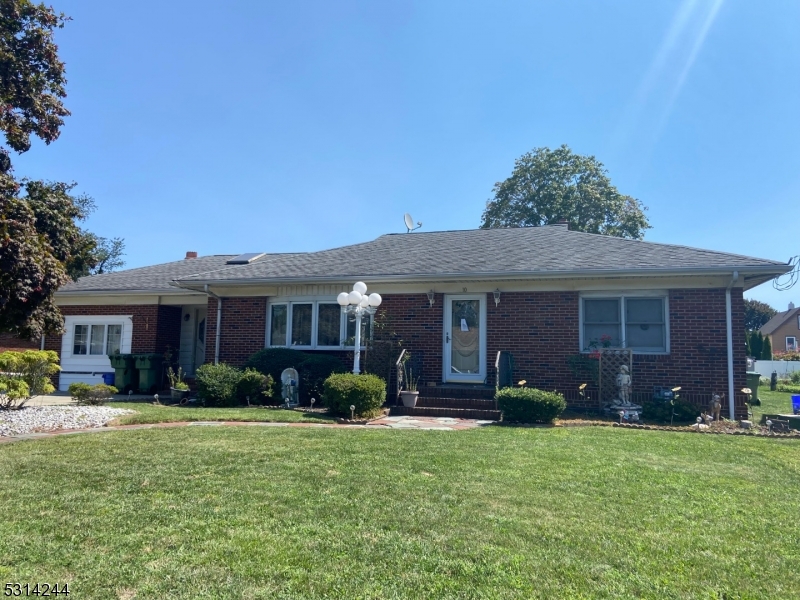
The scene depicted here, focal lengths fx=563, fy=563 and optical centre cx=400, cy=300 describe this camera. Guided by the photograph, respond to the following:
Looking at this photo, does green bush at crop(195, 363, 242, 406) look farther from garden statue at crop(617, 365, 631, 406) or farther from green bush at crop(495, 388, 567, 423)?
garden statue at crop(617, 365, 631, 406)

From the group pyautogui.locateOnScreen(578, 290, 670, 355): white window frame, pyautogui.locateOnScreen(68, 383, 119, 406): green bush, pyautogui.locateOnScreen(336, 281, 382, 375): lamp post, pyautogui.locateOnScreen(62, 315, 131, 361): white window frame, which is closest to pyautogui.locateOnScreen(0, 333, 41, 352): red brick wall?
pyautogui.locateOnScreen(62, 315, 131, 361): white window frame

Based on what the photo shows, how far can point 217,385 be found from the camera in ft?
37.8

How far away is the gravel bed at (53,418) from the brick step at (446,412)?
4.89m

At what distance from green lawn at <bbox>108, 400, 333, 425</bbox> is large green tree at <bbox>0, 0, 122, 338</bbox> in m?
2.20

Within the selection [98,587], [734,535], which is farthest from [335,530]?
[734,535]

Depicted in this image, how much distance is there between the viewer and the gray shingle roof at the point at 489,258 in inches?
430

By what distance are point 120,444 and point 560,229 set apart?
12.5 meters

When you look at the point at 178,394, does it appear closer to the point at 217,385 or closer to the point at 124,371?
the point at 217,385

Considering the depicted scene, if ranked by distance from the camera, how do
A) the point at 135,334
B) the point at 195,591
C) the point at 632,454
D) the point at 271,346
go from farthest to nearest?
the point at 135,334 → the point at 271,346 → the point at 632,454 → the point at 195,591

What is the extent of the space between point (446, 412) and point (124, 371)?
8908 millimetres

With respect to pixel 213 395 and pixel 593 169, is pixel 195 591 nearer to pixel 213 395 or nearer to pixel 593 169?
pixel 213 395

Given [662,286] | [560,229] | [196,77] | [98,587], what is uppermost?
[196,77]

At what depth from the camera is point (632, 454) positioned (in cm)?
666

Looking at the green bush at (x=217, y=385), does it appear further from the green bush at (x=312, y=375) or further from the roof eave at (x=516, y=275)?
the roof eave at (x=516, y=275)
